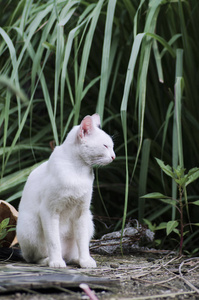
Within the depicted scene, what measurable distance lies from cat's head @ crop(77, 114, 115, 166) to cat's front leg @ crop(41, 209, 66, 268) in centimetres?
20

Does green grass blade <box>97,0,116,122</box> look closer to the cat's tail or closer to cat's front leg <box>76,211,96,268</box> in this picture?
cat's front leg <box>76,211,96,268</box>

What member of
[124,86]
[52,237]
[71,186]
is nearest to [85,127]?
[71,186]

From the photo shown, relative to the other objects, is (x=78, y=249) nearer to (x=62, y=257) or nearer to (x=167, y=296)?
(x=62, y=257)

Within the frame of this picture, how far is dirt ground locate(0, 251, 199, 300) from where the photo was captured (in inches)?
38.5

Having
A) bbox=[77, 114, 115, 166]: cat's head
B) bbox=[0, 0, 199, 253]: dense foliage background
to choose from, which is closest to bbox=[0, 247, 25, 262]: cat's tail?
bbox=[0, 0, 199, 253]: dense foliage background

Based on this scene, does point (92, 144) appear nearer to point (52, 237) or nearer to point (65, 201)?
point (65, 201)

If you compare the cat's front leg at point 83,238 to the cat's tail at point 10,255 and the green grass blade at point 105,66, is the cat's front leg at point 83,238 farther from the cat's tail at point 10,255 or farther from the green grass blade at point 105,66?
the green grass blade at point 105,66

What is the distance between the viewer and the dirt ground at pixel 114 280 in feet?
3.21

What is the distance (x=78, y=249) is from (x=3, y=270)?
0.82 ft

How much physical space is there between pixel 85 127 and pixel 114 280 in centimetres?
45

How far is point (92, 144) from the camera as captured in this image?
131 cm

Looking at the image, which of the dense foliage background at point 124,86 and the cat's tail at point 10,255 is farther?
the dense foliage background at point 124,86

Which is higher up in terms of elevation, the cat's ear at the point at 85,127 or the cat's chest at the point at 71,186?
the cat's ear at the point at 85,127

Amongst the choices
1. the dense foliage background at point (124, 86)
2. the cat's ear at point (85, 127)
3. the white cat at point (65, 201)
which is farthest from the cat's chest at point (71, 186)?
the dense foliage background at point (124, 86)
